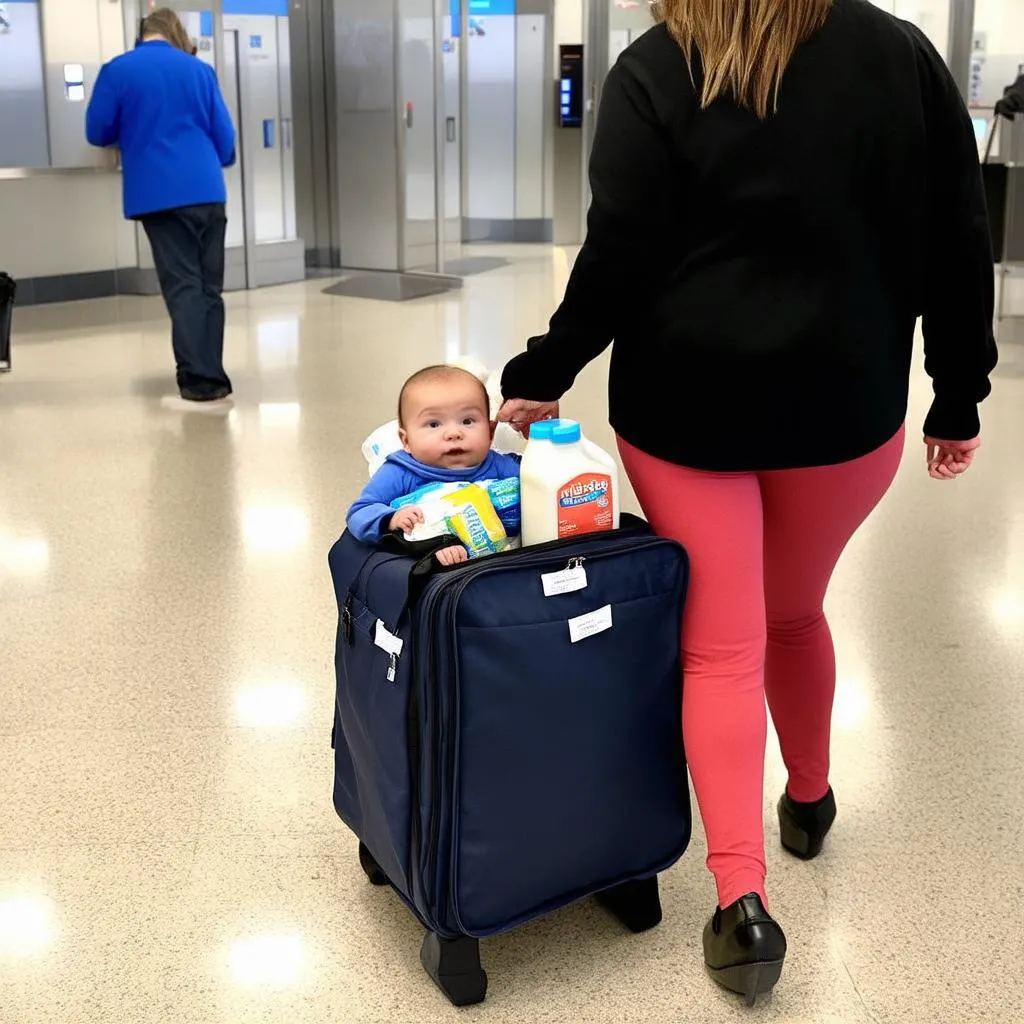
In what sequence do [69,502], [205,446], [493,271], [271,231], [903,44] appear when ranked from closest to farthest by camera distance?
1. [903,44]
2. [69,502]
3. [205,446]
4. [271,231]
5. [493,271]

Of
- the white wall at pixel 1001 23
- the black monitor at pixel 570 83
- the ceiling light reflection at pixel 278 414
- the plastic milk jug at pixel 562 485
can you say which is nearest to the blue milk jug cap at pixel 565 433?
the plastic milk jug at pixel 562 485

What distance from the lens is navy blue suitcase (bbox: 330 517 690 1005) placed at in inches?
63.6

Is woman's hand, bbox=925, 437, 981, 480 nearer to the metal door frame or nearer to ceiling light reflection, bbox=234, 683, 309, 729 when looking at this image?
ceiling light reflection, bbox=234, 683, 309, 729

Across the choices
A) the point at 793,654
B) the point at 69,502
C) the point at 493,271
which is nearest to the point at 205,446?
the point at 69,502

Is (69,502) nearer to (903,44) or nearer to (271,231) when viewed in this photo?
(903,44)

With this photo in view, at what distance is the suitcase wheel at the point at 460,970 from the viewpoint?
1.74 metres

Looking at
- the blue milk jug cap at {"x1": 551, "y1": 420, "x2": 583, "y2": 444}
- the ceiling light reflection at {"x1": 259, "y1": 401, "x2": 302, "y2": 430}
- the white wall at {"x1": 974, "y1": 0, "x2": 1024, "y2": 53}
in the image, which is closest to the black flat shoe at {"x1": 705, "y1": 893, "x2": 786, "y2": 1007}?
the blue milk jug cap at {"x1": 551, "y1": 420, "x2": 583, "y2": 444}

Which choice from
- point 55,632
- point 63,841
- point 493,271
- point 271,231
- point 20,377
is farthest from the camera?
point 493,271

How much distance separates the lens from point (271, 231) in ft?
32.8

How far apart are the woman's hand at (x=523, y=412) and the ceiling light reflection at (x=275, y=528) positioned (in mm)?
2020

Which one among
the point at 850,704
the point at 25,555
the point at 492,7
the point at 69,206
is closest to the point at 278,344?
the point at 69,206

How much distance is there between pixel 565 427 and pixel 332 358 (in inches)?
206

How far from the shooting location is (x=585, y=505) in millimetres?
1750

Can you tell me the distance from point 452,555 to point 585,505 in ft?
0.63
